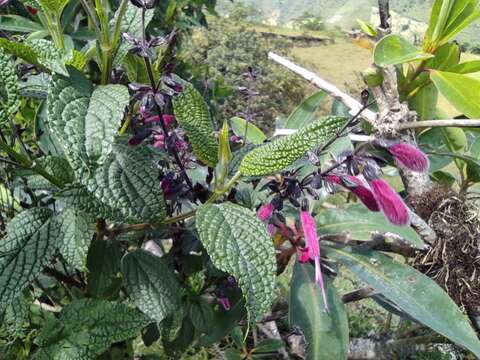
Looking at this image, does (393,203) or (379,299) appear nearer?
(393,203)

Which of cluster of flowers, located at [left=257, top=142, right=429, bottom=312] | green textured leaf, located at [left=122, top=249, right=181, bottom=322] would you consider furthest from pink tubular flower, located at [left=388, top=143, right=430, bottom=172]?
green textured leaf, located at [left=122, top=249, right=181, bottom=322]

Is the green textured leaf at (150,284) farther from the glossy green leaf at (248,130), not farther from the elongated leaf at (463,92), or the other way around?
the elongated leaf at (463,92)

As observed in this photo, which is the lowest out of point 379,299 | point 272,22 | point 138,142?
point 272,22

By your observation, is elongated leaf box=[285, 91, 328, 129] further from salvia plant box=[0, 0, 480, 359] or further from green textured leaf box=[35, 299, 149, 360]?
green textured leaf box=[35, 299, 149, 360]

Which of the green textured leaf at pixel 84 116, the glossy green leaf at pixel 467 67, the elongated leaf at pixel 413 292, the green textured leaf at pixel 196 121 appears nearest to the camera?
the green textured leaf at pixel 84 116

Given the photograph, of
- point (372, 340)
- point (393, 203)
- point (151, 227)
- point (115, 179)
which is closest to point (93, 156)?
point (115, 179)

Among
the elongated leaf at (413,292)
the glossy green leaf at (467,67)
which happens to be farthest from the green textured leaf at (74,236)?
the glossy green leaf at (467,67)

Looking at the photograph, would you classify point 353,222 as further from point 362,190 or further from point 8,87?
point 8,87

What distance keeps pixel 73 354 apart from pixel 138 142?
305 mm

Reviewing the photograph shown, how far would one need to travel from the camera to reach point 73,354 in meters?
0.65

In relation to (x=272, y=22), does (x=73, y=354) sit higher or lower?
higher

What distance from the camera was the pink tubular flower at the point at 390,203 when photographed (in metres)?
0.57

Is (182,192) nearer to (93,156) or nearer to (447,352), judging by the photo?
(93,156)

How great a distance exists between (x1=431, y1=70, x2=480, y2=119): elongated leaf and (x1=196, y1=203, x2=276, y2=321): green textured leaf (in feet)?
1.40
